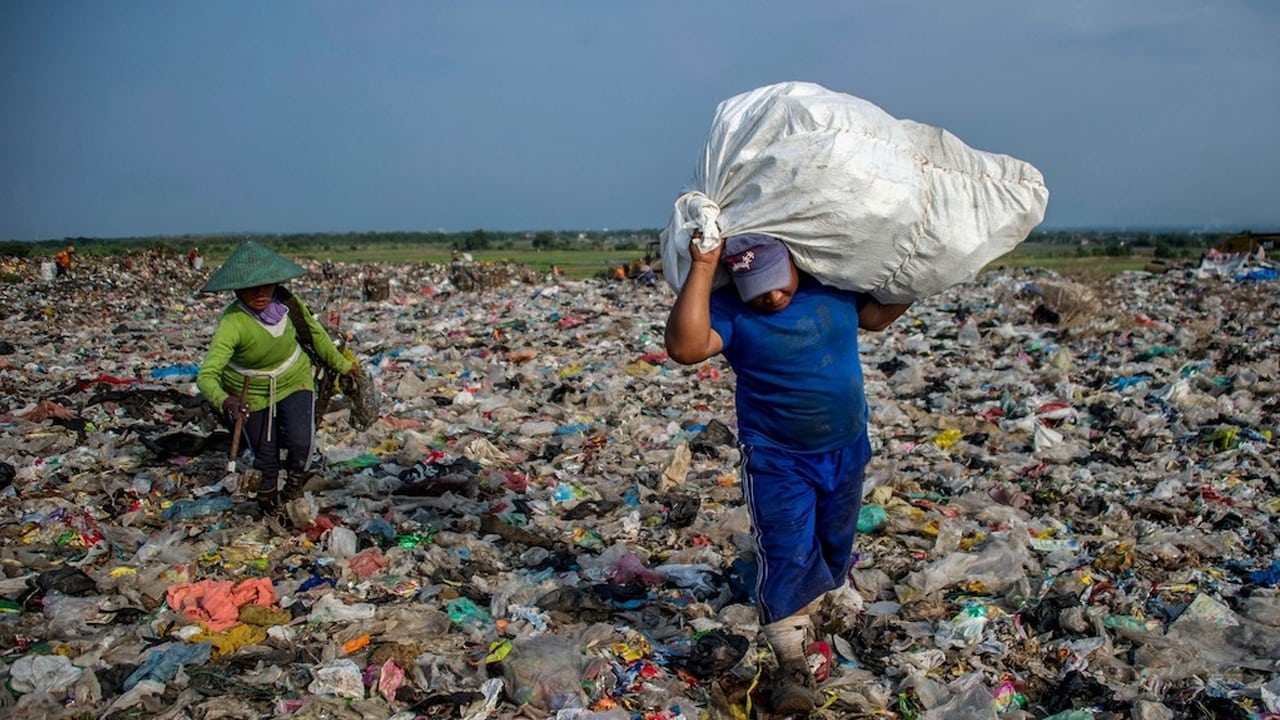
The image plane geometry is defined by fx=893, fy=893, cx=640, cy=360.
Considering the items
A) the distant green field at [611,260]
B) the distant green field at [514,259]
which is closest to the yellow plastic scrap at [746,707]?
the distant green field at [611,260]

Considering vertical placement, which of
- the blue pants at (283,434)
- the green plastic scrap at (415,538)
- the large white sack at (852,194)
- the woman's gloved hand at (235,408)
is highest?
the large white sack at (852,194)

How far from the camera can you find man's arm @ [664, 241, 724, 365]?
2.29 meters

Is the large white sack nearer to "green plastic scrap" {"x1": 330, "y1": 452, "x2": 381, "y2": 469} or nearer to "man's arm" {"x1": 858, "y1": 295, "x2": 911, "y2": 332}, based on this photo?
"man's arm" {"x1": 858, "y1": 295, "x2": 911, "y2": 332}

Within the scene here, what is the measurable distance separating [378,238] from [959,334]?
264 feet

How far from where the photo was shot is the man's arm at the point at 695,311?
229cm

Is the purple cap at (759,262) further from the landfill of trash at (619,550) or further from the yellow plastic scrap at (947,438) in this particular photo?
the yellow plastic scrap at (947,438)

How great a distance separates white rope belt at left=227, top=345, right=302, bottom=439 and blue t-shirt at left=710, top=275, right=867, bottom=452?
97.9 inches

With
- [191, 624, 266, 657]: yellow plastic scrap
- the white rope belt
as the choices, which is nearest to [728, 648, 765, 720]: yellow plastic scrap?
[191, 624, 266, 657]: yellow plastic scrap

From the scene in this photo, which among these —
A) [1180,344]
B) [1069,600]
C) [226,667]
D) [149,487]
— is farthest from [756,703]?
[1180,344]

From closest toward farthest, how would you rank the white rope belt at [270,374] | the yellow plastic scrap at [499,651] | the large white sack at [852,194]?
the large white sack at [852,194] < the yellow plastic scrap at [499,651] < the white rope belt at [270,374]

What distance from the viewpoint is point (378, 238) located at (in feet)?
277

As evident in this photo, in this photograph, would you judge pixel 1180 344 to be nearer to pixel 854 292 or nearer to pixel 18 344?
pixel 854 292

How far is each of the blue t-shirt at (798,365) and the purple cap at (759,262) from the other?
13 centimetres

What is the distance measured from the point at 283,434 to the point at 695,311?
9.07ft
